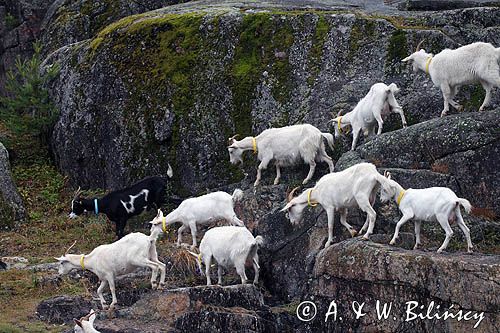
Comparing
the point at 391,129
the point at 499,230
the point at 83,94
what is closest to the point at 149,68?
the point at 83,94

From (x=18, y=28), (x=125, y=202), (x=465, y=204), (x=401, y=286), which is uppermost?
(x=465, y=204)

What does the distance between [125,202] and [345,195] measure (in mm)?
5732

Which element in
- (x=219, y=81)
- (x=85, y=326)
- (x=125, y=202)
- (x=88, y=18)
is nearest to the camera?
(x=85, y=326)

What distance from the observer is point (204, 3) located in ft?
78.5

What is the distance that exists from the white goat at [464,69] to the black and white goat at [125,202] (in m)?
5.79

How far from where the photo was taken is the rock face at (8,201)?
66.1 ft

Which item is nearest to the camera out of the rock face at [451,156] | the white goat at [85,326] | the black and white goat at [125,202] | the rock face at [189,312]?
the white goat at [85,326]

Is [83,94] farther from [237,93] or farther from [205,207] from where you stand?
[205,207]

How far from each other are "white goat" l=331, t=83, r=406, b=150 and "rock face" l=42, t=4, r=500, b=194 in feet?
3.62

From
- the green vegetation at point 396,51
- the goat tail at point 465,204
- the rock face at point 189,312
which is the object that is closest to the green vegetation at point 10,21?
the green vegetation at point 396,51

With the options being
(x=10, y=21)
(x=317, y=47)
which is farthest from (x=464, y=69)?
(x=10, y=21)

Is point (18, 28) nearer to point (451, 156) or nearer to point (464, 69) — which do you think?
point (464, 69)

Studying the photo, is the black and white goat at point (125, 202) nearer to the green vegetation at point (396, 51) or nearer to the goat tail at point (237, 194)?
the goat tail at point (237, 194)

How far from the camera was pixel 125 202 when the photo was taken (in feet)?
60.6
